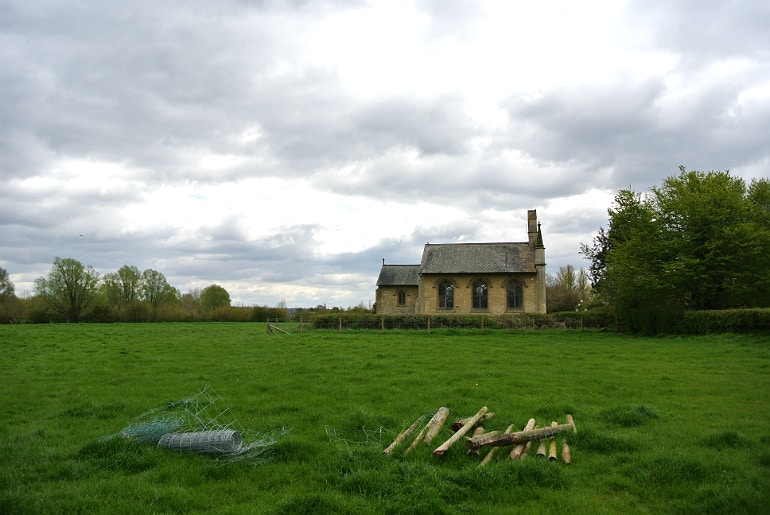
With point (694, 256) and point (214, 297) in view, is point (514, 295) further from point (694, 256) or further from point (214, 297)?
point (214, 297)

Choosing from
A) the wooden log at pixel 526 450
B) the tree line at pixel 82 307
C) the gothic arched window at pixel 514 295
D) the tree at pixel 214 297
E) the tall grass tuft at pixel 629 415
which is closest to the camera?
the wooden log at pixel 526 450

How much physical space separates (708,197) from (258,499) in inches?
1258

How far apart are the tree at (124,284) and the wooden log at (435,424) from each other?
2613 inches

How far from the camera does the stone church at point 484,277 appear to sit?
44.3 metres

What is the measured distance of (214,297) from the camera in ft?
244

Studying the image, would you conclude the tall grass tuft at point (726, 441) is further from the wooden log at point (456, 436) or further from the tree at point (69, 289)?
the tree at point (69, 289)

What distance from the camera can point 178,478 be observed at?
20.9 feet

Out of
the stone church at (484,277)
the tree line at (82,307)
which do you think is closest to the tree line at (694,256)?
the stone church at (484,277)

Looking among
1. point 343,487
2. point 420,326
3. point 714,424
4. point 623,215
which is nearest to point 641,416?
point 714,424

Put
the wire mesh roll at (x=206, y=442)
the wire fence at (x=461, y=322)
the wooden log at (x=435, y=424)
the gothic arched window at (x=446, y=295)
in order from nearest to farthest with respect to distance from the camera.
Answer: the wire mesh roll at (x=206, y=442) → the wooden log at (x=435, y=424) → the wire fence at (x=461, y=322) → the gothic arched window at (x=446, y=295)

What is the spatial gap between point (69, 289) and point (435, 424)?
61.9 metres

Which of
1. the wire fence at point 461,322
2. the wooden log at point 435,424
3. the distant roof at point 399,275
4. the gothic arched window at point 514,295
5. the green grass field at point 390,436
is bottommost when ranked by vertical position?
the green grass field at point 390,436

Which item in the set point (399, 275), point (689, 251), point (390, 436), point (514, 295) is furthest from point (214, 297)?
point (390, 436)

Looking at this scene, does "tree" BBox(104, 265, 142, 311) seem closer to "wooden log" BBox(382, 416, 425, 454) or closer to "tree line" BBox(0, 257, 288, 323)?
"tree line" BBox(0, 257, 288, 323)
